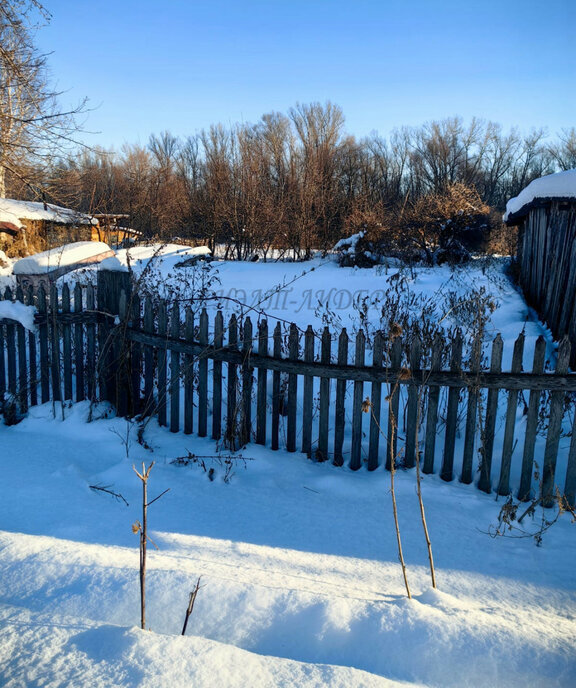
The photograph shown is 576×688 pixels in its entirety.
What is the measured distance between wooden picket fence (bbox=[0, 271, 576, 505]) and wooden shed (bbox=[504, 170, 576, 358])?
5.83 ft

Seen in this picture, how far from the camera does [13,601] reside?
6.79 ft

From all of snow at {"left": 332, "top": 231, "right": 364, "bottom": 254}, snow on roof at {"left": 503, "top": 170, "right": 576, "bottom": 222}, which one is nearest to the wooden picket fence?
snow on roof at {"left": 503, "top": 170, "right": 576, "bottom": 222}

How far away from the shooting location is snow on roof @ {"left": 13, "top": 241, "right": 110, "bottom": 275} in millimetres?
10039

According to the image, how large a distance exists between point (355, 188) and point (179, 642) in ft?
122

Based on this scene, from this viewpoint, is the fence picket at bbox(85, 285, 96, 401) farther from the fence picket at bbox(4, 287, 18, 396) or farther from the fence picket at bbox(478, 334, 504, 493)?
the fence picket at bbox(478, 334, 504, 493)

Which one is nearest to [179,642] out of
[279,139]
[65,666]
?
[65,666]

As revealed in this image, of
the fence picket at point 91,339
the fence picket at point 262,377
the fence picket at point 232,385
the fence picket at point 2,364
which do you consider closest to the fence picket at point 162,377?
the fence picket at point 232,385

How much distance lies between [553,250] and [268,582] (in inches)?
243

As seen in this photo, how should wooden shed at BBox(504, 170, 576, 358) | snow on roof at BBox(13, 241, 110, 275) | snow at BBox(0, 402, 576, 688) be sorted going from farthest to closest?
snow on roof at BBox(13, 241, 110, 275), wooden shed at BBox(504, 170, 576, 358), snow at BBox(0, 402, 576, 688)

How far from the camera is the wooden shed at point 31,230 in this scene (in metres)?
17.9

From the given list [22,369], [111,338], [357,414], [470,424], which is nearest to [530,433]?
[470,424]

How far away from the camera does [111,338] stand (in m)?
4.84

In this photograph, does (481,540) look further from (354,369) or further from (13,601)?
(13,601)

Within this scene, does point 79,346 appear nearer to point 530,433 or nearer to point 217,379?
point 217,379
